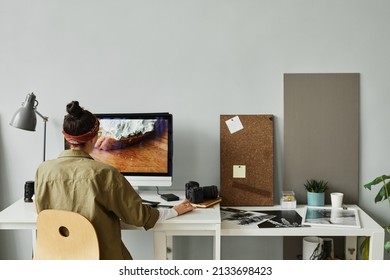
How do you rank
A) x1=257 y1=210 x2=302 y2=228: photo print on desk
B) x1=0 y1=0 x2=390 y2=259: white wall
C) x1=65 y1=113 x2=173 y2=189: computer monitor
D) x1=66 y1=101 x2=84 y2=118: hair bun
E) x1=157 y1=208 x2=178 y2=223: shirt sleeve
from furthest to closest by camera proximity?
1. x1=0 y1=0 x2=390 y2=259: white wall
2. x1=65 y1=113 x2=173 y2=189: computer monitor
3. x1=257 y1=210 x2=302 y2=228: photo print on desk
4. x1=157 y1=208 x2=178 y2=223: shirt sleeve
5. x1=66 y1=101 x2=84 y2=118: hair bun

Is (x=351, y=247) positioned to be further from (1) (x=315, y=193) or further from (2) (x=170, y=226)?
(2) (x=170, y=226)

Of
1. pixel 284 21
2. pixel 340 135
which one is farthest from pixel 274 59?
pixel 340 135

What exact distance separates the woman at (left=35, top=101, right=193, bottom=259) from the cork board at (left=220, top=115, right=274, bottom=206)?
0.84 m

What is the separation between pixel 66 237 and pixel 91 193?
0.20m

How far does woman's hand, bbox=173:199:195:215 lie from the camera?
2.22 metres

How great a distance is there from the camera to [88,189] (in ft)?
6.02

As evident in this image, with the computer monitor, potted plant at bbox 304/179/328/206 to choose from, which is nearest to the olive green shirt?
the computer monitor

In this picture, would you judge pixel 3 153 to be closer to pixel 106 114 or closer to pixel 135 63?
pixel 106 114

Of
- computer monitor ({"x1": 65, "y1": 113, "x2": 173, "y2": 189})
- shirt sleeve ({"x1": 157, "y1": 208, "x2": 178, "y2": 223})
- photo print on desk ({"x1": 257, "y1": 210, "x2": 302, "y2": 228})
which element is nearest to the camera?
shirt sleeve ({"x1": 157, "y1": 208, "x2": 178, "y2": 223})

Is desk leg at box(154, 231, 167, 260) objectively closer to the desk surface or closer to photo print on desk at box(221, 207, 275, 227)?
the desk surface
